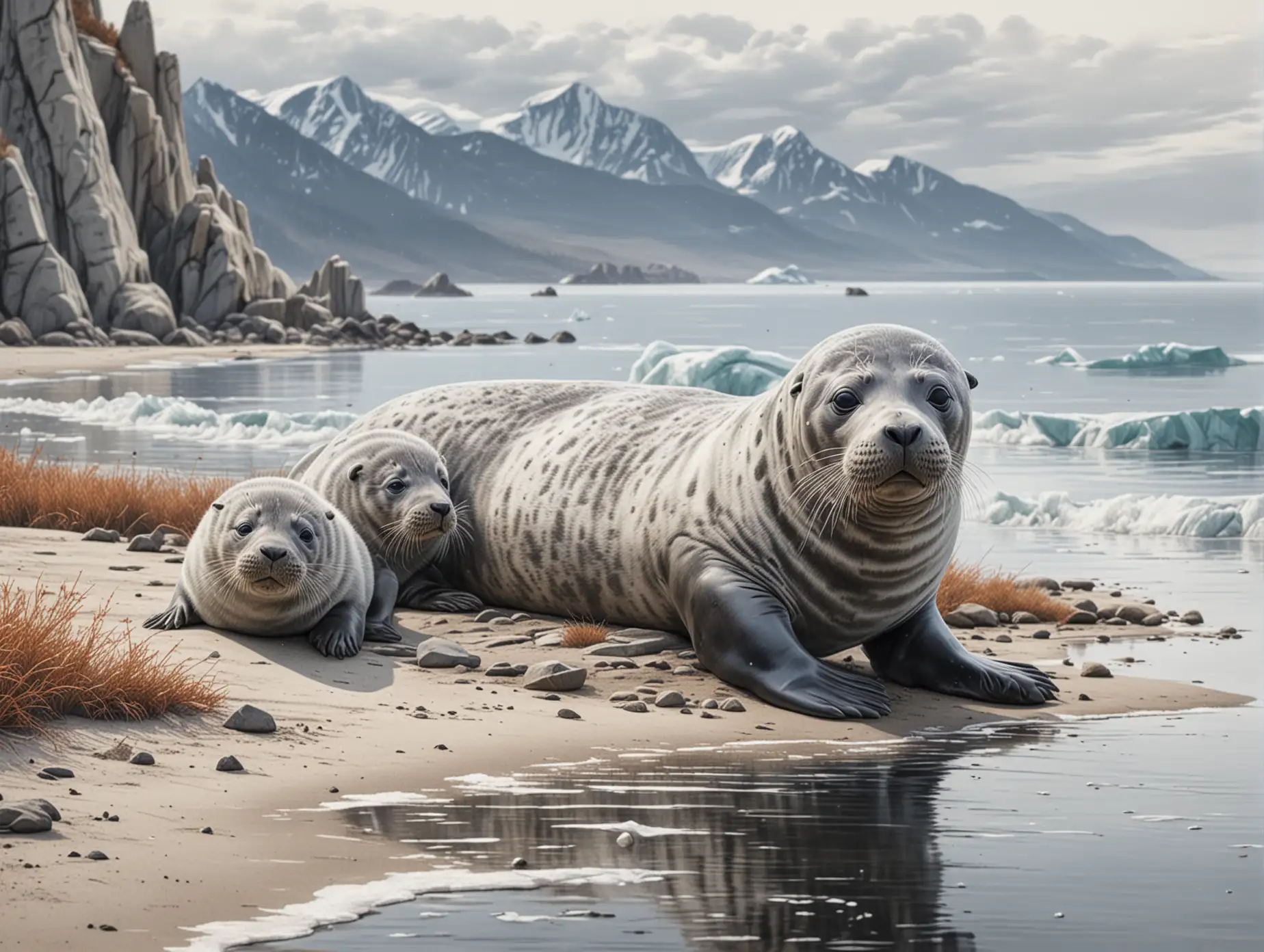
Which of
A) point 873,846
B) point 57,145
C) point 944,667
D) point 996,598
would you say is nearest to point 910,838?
point 873,846

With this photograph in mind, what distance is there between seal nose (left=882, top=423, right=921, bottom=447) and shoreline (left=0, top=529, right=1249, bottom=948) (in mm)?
1036

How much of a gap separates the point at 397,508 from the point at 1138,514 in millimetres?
8680

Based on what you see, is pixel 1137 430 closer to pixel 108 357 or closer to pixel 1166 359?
pixel 1166 359

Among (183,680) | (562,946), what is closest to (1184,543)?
(183,680)

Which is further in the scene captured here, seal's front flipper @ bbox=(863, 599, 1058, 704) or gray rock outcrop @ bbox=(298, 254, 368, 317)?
gray rock outcrop @ bbox=(298, 254, 368, 317)

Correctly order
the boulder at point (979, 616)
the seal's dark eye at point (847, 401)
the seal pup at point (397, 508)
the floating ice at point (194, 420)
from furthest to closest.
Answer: the floating ice at point (194, 420), the boulder at point (979, 616), the seal pup at point (397, 508), the seal's dark eye at point (847, 401)

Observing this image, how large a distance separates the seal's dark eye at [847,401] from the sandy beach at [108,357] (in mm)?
31142

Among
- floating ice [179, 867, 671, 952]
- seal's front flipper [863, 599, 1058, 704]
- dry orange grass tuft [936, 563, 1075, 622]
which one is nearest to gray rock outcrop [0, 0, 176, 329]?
dry orange grass tuft [936, 563, 1075, 622]

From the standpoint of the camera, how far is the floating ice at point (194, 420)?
22047 millimetres

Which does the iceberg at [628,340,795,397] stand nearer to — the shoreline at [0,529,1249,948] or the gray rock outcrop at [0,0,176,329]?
the shoreline at [0,529,1249,948]

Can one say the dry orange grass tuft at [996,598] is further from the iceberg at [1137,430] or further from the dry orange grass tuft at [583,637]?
the iceberg at [1137,430]

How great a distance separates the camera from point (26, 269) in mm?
48469

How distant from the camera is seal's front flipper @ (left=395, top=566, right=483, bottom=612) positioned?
27.9 ft

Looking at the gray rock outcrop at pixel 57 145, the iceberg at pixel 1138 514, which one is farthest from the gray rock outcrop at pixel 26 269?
the iceberg at pixel 1138 514
